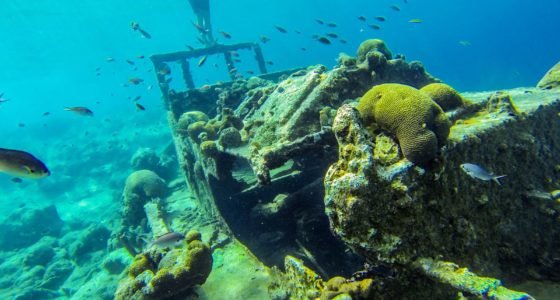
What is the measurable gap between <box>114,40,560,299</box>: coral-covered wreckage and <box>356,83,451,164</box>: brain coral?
0.01 metres

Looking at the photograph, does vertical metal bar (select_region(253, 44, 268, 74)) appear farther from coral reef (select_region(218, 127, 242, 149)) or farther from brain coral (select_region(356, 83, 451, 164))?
brain coral (select_region(356, 83, 451, 164))

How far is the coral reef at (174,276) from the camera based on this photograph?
509cm

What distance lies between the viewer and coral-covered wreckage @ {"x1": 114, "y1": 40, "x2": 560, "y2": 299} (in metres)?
3.20

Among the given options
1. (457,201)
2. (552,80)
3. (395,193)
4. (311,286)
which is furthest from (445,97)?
(552,80)

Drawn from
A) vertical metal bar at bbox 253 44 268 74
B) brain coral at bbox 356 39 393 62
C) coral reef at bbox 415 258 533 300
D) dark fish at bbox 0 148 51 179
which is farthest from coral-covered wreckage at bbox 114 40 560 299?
vertical metal bar at bbox 253 44 268 74

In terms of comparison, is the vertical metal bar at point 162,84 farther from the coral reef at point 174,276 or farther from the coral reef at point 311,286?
the coral reef at point 311,286

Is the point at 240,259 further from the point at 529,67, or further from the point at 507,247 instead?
the point at 529,67

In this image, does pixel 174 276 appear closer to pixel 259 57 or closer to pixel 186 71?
pixel 186 71

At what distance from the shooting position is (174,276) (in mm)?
5172

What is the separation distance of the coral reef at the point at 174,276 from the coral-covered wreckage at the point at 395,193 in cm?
5

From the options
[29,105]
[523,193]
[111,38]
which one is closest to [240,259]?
[523,193]

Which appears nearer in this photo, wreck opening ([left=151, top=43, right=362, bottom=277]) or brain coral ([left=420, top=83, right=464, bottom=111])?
brain coral ([left=420, top=83, right=464, bottom=111])

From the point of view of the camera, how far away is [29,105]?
167 metres

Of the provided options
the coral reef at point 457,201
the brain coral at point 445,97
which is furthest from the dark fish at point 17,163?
the brain coral at point 445,97
